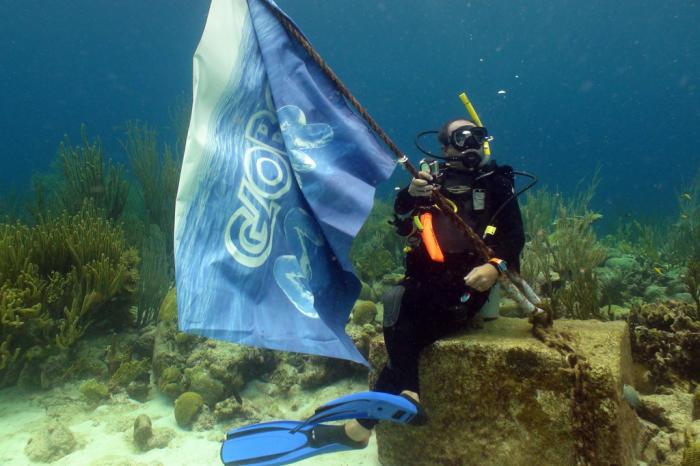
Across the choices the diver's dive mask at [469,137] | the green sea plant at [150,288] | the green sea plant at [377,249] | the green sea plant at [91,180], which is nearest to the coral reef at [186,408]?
the green sea plant at [150,288]

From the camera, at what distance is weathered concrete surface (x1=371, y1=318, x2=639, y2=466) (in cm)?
230

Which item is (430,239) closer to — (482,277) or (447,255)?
(447,255)

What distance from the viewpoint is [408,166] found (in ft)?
8.69

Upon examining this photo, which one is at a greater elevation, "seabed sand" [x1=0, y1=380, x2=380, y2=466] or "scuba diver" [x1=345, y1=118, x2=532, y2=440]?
"scuba diver" [x1=345, y1=118, x2=532, y2=440]

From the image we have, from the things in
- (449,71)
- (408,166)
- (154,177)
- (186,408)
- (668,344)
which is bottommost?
(186,408)

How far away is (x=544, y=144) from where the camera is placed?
13125 centimetres

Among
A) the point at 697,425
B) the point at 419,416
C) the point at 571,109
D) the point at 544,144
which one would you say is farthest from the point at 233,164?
the point at 571,109

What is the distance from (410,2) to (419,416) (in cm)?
8651

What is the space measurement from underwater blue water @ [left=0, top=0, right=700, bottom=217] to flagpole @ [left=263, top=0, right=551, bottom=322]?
64979 millimetres

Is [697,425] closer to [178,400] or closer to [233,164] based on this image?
[233,164]

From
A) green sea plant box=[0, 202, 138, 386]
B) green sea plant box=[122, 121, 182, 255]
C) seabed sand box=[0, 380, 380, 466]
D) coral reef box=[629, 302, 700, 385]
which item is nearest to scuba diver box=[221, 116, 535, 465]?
seabed sand box=[0, 380, 380, 466]

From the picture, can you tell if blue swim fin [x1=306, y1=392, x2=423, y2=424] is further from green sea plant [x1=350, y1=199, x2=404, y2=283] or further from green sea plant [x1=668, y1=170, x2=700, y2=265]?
green sea plant [x1=668, y1=170, x2=700, y2=265]

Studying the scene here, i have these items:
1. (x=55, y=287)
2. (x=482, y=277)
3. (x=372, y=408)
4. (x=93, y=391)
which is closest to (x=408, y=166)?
(x=482, y=277)

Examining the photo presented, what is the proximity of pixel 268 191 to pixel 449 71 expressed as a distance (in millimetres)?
115797
